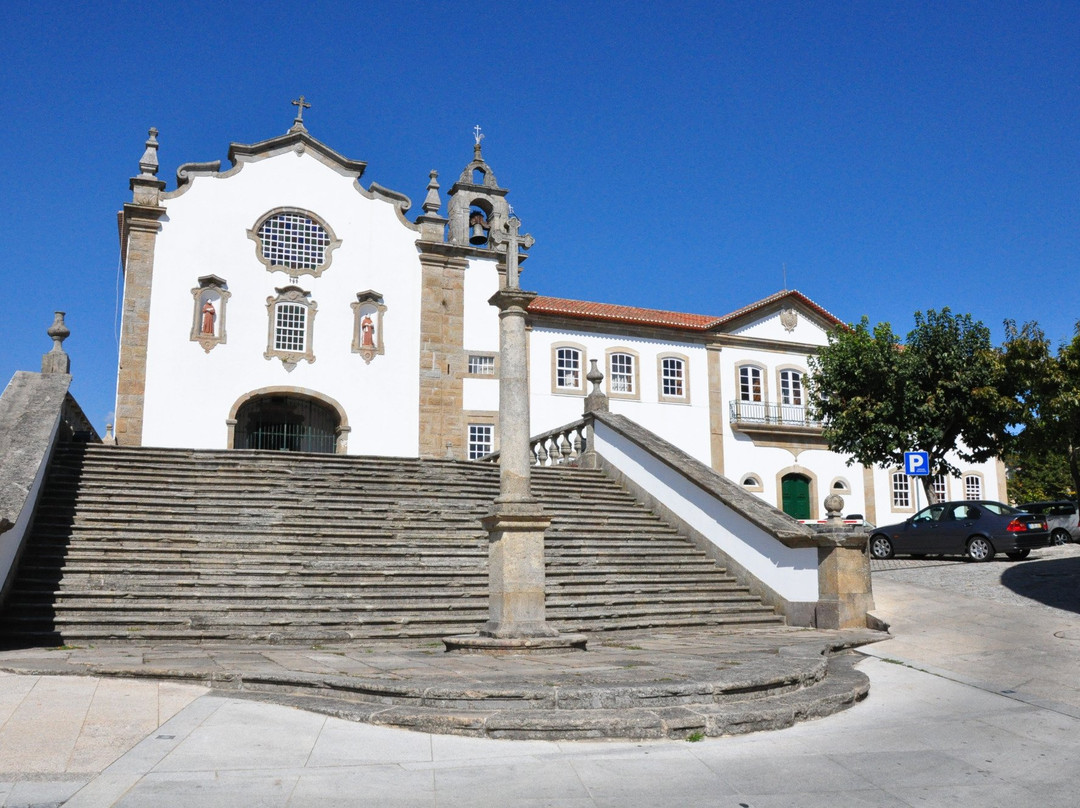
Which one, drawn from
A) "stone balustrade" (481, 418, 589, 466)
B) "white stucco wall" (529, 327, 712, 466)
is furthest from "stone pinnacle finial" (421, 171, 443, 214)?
"stone balustrade" (481, 418, 589, 466)

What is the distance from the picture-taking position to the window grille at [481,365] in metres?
26.7

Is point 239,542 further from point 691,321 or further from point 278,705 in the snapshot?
point 691,321

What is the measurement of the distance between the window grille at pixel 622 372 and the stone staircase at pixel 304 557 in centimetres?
1517

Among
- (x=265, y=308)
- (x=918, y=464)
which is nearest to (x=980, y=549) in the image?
(x=918, y=464)

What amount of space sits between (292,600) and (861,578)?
661 cm

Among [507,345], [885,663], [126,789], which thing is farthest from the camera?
[507,345]

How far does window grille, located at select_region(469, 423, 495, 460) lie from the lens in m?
26.6

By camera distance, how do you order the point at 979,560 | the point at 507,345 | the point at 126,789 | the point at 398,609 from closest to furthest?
the point at 126,789 → the point at 507,345 → the point at 398,609 → the point at 979,560

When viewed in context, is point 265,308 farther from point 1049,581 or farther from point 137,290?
point 1049,581

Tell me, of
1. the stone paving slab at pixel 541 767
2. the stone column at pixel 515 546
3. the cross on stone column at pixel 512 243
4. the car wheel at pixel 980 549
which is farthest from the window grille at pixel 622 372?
the stone paving slab at pixel 541 767

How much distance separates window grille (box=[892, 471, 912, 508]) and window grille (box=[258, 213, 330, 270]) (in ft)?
68.2

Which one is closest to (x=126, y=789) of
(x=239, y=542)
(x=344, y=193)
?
(x=239, y=542)

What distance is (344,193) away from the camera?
2666 centimetres

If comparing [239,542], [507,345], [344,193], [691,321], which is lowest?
[239,542]
